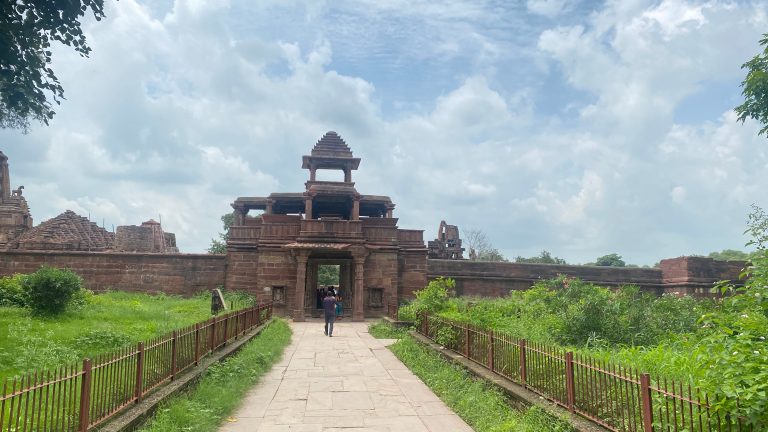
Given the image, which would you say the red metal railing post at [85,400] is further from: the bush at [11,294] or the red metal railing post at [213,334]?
the bush at [11,294]

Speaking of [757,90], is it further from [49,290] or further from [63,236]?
[63,236]

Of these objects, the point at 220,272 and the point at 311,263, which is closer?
the point at 311,263

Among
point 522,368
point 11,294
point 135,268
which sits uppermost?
point 135,268

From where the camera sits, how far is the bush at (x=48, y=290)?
12.2 meters

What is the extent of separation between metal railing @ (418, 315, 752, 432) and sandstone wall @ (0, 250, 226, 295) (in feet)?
54.9

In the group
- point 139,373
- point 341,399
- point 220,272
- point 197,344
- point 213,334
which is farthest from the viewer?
point 220,272

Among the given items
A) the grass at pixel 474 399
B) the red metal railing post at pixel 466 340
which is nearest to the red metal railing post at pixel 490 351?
the grass at pixel 474 399

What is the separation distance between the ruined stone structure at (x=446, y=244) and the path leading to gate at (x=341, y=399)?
18.3 meters

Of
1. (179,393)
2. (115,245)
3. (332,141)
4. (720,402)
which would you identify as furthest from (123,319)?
(115,245)

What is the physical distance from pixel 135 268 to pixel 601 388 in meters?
21.5

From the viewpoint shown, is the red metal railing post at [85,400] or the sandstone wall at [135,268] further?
the sandstone wall at [135,268]

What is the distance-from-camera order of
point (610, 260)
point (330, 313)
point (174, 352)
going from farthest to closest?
point (610, 260) → point (330, 313) → point (174, 352)

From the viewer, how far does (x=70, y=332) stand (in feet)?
33.0

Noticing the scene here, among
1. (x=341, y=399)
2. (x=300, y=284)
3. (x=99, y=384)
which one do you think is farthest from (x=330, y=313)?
(x=99, y=384)
